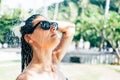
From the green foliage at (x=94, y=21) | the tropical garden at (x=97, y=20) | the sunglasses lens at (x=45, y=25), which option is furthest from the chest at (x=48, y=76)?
the green foliage at (x=94, y=21)

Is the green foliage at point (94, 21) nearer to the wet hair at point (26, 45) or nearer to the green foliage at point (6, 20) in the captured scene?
the green foliage at point (6, 20)

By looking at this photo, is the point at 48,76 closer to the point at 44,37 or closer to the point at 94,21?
the point at 44,37

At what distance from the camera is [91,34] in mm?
6527

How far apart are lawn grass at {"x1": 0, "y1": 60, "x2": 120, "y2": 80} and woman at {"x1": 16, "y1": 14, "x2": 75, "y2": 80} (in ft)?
9.02

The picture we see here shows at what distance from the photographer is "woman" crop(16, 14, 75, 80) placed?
0.99 meters

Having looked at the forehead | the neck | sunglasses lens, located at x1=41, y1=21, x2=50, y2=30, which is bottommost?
the neck

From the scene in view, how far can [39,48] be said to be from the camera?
3.29 feet

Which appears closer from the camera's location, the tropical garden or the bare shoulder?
the bare shoulder

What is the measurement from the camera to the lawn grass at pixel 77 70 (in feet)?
13.0

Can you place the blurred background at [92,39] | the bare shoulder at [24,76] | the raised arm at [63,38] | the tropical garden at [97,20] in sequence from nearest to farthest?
1. the bare shoulder at [24,76]
2. the raised arm at [63,38]
3. the blurred background at [92,39]
4. the tropical garden at [97,20]

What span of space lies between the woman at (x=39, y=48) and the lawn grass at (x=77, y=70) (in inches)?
108

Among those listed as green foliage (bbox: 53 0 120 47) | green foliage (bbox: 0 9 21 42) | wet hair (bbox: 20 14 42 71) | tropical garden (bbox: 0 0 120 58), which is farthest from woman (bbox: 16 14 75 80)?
green foliage (bbox: 53 0 120 47)

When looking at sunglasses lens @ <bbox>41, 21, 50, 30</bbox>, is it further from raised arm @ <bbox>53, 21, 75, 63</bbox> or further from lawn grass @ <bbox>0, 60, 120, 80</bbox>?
lawn grass @ <bbox>0, 60, 120, 80</bbox>

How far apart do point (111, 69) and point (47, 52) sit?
4.47 metres
